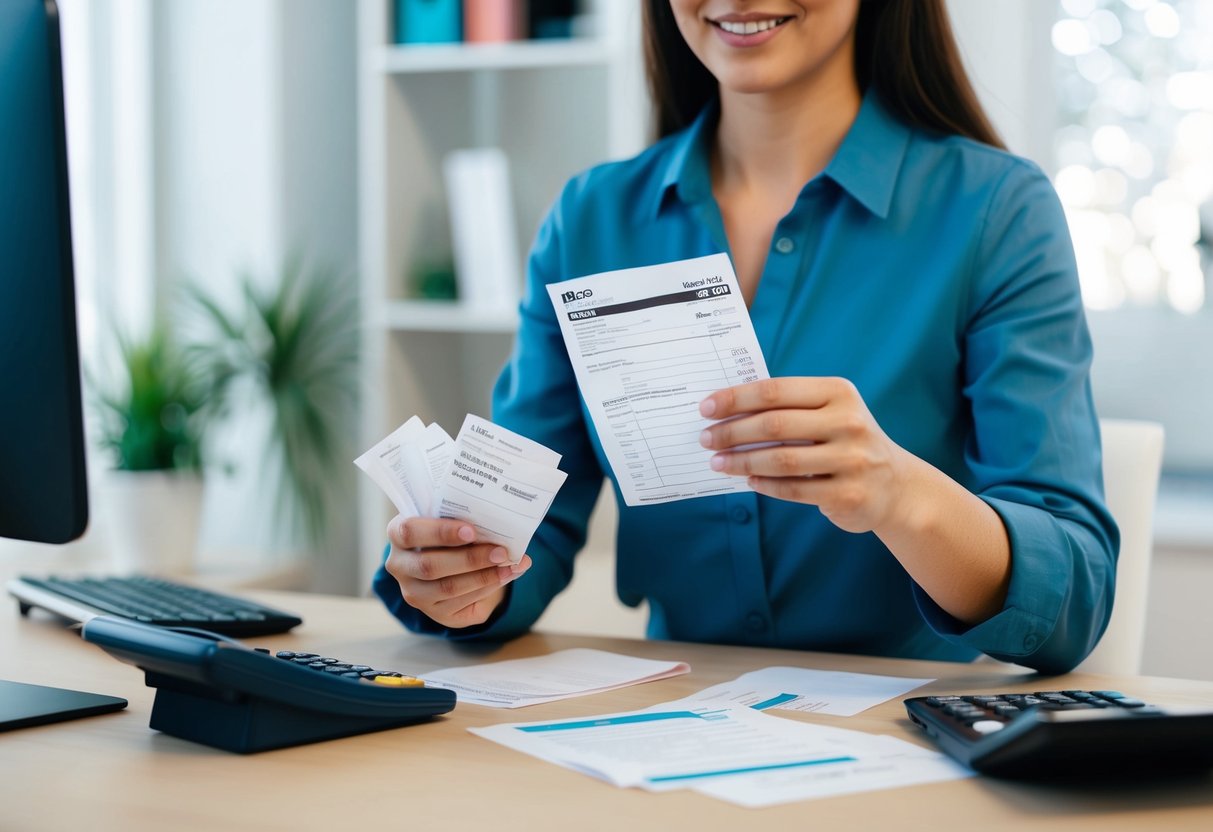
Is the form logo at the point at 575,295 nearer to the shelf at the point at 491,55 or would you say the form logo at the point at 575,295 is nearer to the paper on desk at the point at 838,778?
the paper on desk at the point at 838,778

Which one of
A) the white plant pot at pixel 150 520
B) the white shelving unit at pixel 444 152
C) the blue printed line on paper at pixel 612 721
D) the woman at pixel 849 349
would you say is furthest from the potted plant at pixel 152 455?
the blue printed line on paper at pixel 612 721

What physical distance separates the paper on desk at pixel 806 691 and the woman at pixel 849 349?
0.31ft

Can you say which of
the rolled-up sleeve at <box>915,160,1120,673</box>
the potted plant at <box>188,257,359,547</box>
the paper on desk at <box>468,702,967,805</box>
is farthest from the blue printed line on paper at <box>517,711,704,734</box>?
the potted plant at <box>188,257,359,547</box>

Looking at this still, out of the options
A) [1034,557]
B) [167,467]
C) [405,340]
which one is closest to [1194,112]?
[405,340]

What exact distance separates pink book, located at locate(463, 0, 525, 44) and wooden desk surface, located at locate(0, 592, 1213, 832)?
184 cm

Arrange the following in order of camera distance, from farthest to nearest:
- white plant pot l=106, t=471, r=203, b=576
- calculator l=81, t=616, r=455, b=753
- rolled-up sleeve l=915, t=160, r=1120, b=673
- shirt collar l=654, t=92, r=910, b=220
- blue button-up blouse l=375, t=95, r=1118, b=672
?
white plant pot l=106, t=471, r=203, b=576, shirt collar l=654, t=92, r=910, b=220, blue button-up blouse l=375, t=95, r=1118, b=672, rolled-up sleeve l=915, t=160, r=1120, b=673, calculator l=81, t=616, r=455, b=753

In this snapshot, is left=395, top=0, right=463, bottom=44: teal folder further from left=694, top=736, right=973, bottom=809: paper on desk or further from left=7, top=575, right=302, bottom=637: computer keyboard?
left=694, top=736, right=973, bottom=809: paper on desk

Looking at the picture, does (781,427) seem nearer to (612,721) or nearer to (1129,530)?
(612,721)

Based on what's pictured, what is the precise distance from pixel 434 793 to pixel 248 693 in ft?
0.50

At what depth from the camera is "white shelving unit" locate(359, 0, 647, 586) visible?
2.55m

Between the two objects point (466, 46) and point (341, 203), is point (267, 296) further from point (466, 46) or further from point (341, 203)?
point (466, 46)

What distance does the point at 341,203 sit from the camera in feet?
9.77

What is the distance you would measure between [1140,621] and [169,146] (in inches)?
88.8

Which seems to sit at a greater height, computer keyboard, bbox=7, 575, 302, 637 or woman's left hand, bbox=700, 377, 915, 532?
woman's left hand, bbox=700, 377, 915, 532
